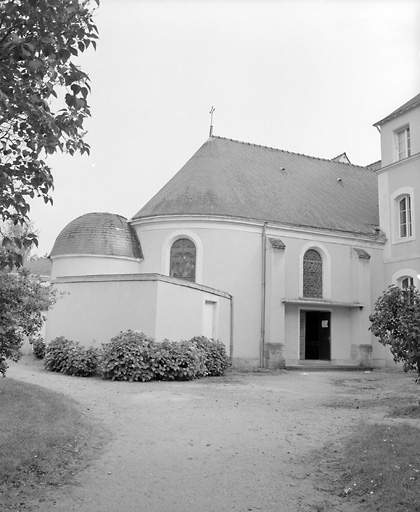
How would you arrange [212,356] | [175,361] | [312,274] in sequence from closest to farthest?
[175,361] < [212,356] < [312,274]

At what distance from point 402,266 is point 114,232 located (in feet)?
41.3

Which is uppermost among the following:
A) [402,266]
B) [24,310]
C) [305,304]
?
[402,266]

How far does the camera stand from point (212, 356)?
16109mm

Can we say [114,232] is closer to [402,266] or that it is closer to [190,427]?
[402,266]

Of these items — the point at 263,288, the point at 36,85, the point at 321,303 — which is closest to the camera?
the point at 36,85

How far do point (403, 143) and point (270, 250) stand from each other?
794 cm

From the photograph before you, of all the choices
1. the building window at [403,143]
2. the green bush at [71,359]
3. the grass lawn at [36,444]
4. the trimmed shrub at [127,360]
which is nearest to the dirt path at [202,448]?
the grass lawn at [36,444]

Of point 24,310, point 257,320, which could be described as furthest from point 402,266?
point 24,310

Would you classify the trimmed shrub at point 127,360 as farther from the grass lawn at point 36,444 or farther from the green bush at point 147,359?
the grass lawn at point 36,444

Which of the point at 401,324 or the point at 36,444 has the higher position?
the point at 401,324

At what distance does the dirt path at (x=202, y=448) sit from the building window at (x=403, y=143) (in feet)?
45.5

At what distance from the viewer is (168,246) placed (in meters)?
21.2

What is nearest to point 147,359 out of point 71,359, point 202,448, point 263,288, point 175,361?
point 175,361

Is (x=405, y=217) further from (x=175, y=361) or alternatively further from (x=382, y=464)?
(x=382, y=464)
